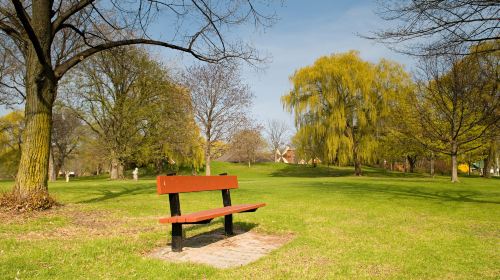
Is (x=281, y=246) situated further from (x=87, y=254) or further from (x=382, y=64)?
(x=382, y=64)

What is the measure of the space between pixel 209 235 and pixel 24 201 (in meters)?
4.08

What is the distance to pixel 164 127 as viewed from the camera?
34.2m

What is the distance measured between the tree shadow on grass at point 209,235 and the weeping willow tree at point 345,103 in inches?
1168

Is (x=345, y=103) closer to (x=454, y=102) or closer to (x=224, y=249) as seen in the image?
(x=454, y=102)

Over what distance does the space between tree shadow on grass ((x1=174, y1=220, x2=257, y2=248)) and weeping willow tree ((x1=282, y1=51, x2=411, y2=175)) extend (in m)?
29.7

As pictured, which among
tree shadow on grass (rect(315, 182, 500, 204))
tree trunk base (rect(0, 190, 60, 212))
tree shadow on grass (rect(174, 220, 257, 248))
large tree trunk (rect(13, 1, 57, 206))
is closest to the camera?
tree shadow on grass (rect(174, 220, 257, 248))

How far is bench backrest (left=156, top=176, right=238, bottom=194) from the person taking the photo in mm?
5289

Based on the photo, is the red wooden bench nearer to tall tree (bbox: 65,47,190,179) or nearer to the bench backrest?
the bench backrest

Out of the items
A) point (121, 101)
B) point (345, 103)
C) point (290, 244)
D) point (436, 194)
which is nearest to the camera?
point (290, 244)

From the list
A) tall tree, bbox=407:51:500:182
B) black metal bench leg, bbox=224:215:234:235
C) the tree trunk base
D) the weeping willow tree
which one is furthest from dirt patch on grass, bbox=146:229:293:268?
the weeping willow tree

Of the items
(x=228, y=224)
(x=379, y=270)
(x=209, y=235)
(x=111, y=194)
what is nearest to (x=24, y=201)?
(x=209, y=235)

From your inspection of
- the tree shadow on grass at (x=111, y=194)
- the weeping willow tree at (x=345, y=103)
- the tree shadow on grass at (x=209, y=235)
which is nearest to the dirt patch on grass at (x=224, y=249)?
the tree shadow on grass at (x=209, y=235)

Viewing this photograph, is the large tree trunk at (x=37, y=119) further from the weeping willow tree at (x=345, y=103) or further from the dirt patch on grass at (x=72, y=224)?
the weeping willow tree at (x=345, y=103)

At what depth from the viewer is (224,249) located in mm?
5727
